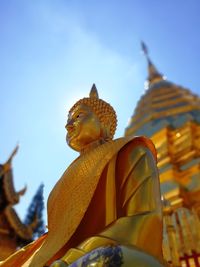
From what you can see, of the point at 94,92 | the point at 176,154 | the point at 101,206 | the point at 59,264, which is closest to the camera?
the point at 59,264

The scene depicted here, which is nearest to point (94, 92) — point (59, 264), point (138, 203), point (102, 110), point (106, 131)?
point (102, 110)

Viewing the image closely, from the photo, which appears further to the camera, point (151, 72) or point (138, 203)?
point (151, 72)

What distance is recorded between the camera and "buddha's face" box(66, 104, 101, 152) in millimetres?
2098

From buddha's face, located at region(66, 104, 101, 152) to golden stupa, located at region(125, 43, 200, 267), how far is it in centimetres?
154

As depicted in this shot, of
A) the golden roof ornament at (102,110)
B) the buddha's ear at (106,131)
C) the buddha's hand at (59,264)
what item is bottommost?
the buddha's hand at (59,264)

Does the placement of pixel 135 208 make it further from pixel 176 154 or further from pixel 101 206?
pixel 176 154

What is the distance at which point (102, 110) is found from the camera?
7.55ft

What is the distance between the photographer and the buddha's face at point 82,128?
6.88ft

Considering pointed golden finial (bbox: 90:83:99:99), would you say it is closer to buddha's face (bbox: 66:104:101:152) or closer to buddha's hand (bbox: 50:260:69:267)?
buddha's face (bbox: 66:104:101:152)

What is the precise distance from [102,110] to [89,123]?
24cm

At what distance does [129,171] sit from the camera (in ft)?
5.86

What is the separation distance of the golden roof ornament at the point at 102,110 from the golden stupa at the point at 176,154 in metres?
1.42

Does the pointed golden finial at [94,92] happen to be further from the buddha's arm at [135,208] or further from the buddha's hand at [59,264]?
the buddha's hand at [59,264]

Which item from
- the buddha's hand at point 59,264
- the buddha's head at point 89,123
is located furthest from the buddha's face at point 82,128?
the buddha's hand at point 59,264
